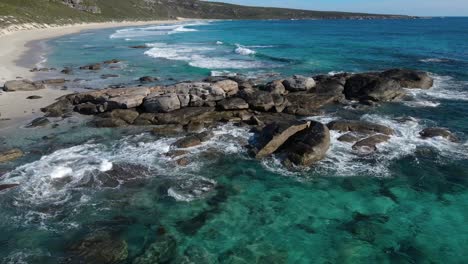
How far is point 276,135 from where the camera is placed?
20.3 meters

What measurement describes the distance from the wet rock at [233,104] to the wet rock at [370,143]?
8.22m

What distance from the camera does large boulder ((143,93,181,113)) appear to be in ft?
84.9

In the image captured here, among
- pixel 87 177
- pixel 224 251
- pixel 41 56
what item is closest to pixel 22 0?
pixel 41 56

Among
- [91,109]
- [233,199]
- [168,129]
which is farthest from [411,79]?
[91,109]

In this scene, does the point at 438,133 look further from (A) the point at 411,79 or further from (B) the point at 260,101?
(A) the point at 411,79

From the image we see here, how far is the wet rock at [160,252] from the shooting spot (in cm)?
1243

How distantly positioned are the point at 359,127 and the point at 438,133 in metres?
4.32

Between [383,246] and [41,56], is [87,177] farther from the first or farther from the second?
[41,56]

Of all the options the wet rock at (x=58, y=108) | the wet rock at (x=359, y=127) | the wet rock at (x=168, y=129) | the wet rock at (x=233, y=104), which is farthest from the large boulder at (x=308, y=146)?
the wet rock at (x=58, y=108)

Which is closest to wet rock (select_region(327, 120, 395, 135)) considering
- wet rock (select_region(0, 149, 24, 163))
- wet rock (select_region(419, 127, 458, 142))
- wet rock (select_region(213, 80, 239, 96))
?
wet rock (select_region(419, 127, 458, 142))

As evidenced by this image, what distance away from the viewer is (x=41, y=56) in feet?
177

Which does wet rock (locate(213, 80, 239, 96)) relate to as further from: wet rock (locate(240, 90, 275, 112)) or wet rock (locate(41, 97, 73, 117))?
wet rock (locate(41, 97, 73, 117))

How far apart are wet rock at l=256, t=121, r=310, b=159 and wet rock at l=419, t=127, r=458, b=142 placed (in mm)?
6891

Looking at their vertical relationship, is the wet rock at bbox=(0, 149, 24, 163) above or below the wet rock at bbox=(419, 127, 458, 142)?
below
